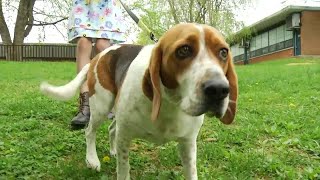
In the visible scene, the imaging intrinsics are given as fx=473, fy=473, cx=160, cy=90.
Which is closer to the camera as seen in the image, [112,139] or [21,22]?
[112,139]

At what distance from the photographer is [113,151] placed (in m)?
4.50

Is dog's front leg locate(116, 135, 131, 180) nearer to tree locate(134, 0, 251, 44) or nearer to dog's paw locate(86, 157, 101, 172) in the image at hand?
dog's paw locate(86, 157, 101, 172)

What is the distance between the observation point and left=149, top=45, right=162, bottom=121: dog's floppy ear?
284 cm

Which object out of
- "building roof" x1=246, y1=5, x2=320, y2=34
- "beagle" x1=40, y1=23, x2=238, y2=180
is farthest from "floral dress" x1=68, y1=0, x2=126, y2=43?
"building roof" x1=246, y1=5, x2=320, y2=34

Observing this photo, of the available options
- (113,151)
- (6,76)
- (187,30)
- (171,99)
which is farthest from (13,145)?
(6,76)

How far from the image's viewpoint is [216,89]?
247 centimetres

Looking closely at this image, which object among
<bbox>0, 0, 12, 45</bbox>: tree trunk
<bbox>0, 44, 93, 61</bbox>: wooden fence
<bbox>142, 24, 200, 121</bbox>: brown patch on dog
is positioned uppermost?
<bbox>0, 0, 12, 45</bbox>: tree trunk

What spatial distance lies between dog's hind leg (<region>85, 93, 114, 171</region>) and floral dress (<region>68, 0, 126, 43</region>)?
1350 millimetres

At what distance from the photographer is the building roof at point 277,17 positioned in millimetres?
30156

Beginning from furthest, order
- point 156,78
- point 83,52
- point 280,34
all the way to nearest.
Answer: point 280,34 < point 83,52 < point 156,78

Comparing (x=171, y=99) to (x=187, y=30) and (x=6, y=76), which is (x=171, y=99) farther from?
(x=6, y=76)

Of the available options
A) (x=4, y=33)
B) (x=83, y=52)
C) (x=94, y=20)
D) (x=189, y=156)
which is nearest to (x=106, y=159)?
(x=189, y=156)

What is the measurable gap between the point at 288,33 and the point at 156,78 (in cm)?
3111

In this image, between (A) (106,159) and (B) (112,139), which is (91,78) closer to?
(B) (112,139)
